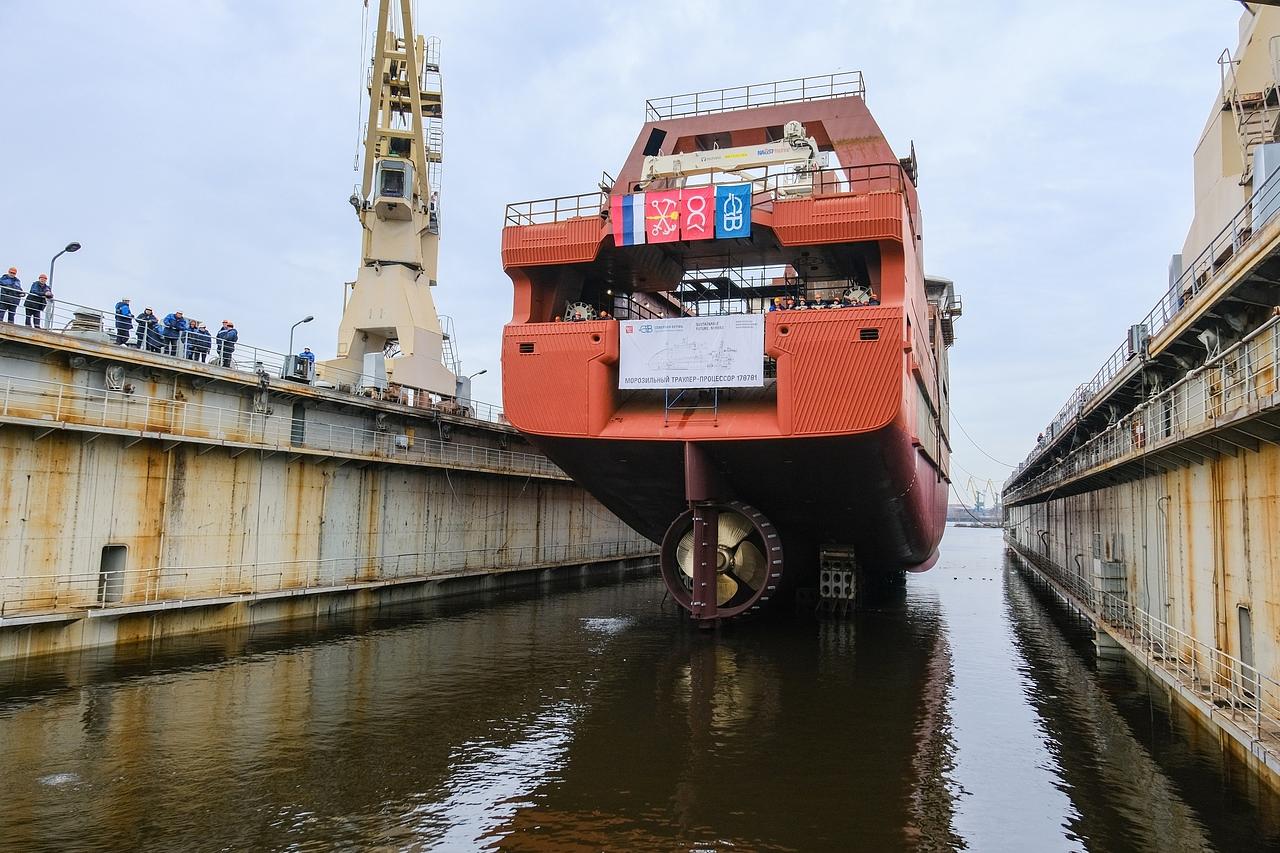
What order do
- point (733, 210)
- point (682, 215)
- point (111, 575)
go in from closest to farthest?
point (111, 575) → point (733, 210) → point (682, 215)

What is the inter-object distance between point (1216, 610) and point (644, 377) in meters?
12.6

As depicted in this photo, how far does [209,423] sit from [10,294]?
5.51 m

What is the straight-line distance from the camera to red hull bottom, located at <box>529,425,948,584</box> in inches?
763

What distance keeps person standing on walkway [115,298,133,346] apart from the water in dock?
296 inches

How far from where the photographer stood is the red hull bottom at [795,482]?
19.4m

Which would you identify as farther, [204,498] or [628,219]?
[204,498]

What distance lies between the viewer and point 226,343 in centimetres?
2230

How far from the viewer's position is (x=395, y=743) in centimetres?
1241

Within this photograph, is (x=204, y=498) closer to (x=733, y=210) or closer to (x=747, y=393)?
(x=747, y=393)

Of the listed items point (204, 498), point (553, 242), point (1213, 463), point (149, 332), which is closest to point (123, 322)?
point (149, 332)

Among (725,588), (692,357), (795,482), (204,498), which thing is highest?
(692,357)

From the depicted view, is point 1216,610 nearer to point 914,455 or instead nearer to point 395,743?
point 914,455

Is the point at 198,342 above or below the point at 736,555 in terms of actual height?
above

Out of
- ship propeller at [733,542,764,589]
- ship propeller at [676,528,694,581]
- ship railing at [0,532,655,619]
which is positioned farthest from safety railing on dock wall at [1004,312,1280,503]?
ship railing at [0,532,655,619]
